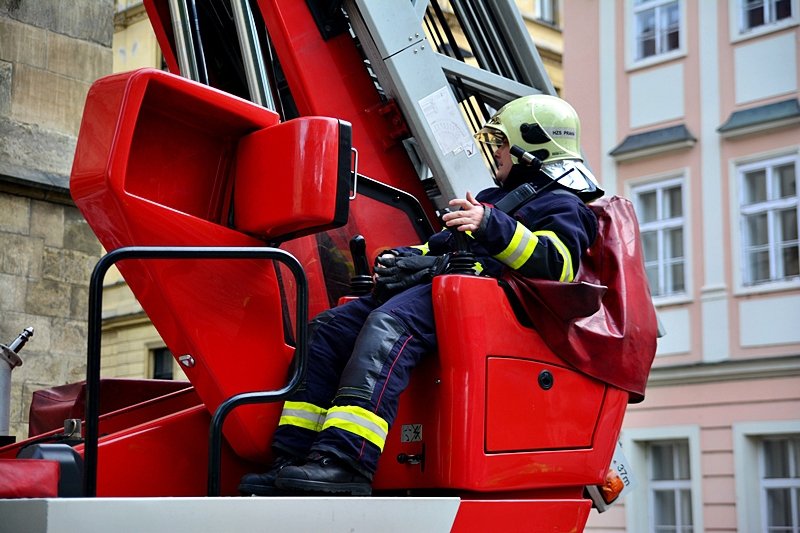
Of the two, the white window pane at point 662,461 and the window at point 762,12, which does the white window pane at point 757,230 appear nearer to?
the window at point 762,12

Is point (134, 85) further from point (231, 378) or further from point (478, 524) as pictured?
point (478, 524)

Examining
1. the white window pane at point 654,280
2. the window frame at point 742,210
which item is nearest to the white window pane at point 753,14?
the window frame at point 742,210

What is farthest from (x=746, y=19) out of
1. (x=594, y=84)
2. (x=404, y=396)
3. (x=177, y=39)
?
(x=404, y=396)

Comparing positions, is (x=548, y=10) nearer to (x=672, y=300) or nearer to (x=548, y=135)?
(x=672, y=300)

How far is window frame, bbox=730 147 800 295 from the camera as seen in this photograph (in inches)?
744

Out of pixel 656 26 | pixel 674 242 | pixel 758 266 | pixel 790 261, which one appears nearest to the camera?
pixel 790 261

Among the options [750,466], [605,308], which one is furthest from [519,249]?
[750,466]

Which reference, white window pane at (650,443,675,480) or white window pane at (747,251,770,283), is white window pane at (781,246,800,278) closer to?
white window pane at (747,251,770,283)

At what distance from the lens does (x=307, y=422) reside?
12.2 feet

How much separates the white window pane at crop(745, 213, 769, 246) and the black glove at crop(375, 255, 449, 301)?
1598cm

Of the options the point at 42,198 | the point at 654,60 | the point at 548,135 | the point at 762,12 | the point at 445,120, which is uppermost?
the point at 762,12

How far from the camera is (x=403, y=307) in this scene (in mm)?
3766

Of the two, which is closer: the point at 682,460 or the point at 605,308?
the point at 605,308

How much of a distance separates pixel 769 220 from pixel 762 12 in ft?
10.4
